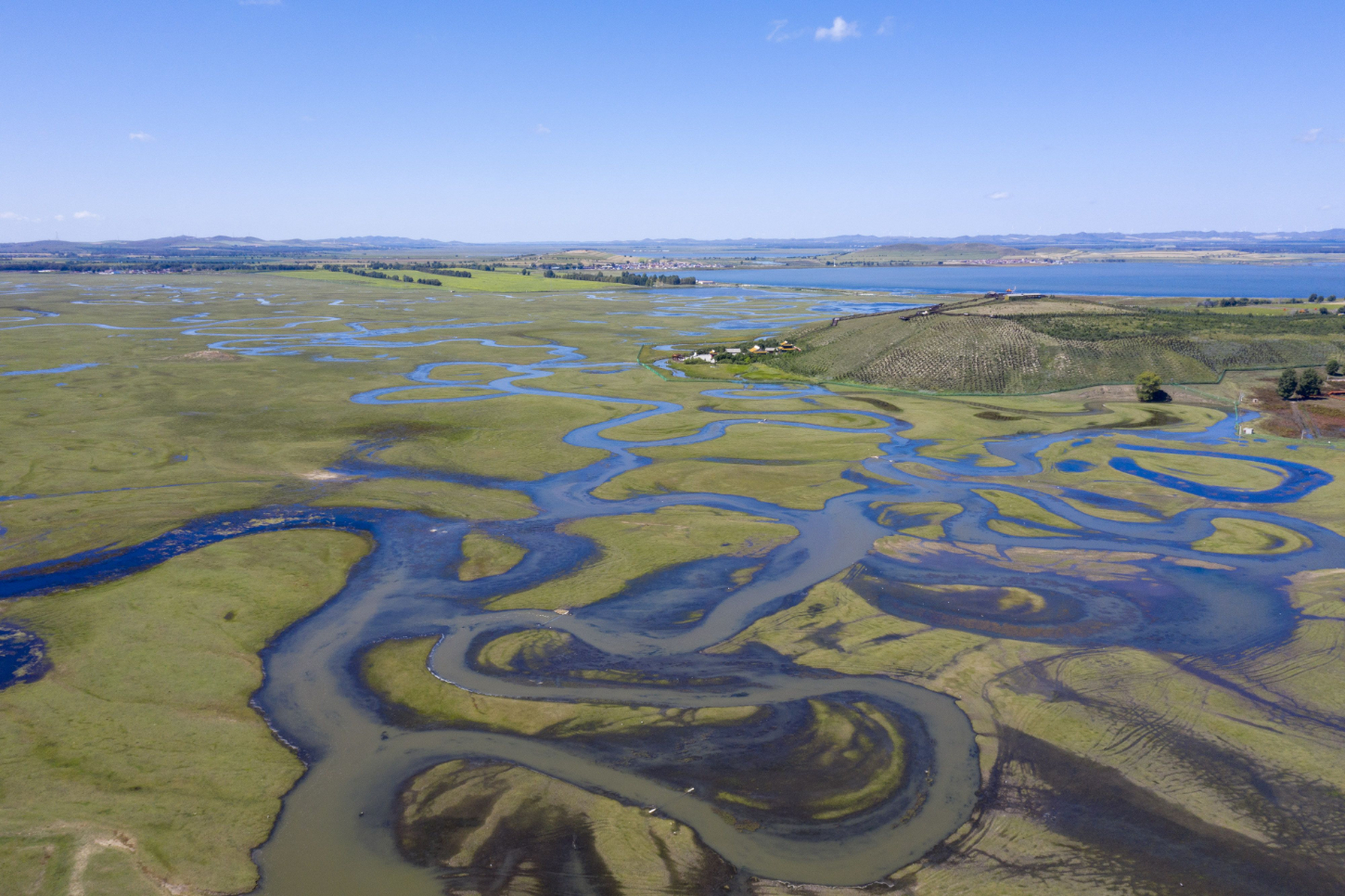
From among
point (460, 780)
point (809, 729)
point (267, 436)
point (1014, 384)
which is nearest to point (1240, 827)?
point (809, 729)

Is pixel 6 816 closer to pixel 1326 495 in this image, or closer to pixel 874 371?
pixel 1326 495

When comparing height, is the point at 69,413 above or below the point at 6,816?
above

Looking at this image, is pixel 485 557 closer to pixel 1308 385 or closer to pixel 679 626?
pixel 679 626

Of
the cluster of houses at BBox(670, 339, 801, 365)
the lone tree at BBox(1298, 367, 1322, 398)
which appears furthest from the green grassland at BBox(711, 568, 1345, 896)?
the cluster of houses at BBox(670, 339, 801, 365)

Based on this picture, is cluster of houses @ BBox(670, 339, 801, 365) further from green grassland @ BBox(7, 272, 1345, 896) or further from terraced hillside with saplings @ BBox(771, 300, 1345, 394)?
green grassland @ BBox(7, 272, 1345, 896)

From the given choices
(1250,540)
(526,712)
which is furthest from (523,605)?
(1250,540)
